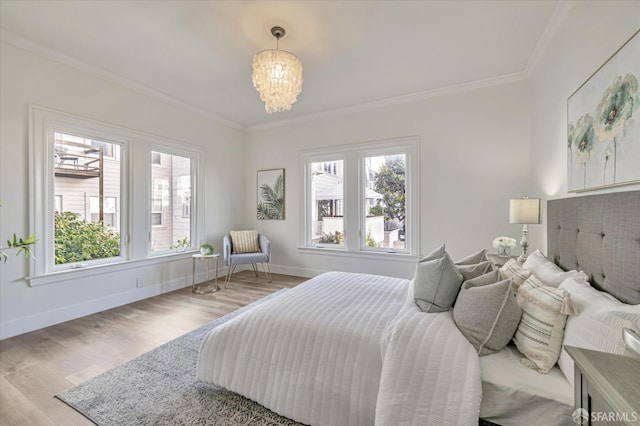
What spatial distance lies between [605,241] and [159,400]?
8.90ft

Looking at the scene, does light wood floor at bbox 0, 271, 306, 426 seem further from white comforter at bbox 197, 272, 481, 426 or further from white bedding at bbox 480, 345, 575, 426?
white bedding at bbox 480, 345, 575, 426

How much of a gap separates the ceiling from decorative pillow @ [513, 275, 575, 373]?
2.23 metres

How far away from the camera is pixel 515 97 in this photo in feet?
10.8

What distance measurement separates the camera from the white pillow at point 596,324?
0.93m

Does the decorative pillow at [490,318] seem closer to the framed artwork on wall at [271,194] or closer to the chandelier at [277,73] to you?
the chandelier at [277,73]

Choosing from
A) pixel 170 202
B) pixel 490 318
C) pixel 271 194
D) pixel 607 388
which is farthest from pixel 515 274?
pixel 170 202

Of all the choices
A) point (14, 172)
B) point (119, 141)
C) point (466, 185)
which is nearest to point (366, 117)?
point (466, 185)

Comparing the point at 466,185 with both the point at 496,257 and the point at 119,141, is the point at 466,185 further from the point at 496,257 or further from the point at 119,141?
the point at 119,141

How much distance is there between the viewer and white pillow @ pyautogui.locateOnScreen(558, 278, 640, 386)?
93 centimetres

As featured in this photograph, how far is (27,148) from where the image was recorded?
8.77 feet

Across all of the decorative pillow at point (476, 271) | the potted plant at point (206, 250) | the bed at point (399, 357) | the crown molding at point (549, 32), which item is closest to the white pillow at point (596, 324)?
the bed at point (399, 357)

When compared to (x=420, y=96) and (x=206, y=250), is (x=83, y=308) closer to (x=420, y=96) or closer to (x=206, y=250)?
(x=206, y=250)

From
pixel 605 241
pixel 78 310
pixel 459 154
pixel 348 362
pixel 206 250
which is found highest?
pixel 459 154

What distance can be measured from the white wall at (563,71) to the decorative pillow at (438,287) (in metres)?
0.95
